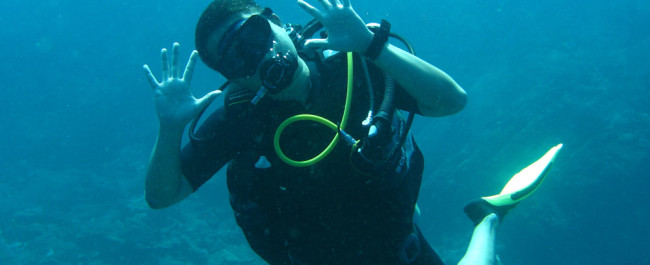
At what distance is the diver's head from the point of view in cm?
224

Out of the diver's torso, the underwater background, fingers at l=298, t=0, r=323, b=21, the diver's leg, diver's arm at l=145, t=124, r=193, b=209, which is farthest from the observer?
the underwater background

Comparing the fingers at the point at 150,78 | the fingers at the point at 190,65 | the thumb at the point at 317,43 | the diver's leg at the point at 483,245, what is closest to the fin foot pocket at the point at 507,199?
the diver's leg at the point at 483,245

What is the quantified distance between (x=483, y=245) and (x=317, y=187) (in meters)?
1.74

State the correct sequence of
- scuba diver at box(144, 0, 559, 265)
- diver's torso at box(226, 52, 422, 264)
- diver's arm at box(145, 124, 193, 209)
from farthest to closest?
diver's arm at box(145, 124, 193, 209) < diver's torso at box(226, 52, 422, 264) < scuba diver at box(144, 0, 559, 265)

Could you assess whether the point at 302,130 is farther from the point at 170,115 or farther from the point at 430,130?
the point at 430,130

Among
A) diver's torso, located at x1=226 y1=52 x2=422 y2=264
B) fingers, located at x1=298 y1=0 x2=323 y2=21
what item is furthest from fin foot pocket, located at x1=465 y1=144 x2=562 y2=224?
fingers, located at x1=298 y1=0 x2=323 y2=21

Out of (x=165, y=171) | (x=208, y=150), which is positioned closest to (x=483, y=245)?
(x=208, y=150)

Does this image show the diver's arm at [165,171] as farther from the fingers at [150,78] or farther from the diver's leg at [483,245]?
the diver's leg at [483,245]

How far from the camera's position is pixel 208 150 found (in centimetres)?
284

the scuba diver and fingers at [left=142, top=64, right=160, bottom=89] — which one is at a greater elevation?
fingers at [left=142, top=64, right=160, bottom=89]

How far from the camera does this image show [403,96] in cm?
266

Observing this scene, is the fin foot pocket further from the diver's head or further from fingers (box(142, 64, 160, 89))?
fingers (box(142, 64, 160, 89))

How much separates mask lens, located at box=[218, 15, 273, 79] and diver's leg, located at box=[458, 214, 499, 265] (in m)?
2.33

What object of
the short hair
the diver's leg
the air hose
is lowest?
the diver's leg
